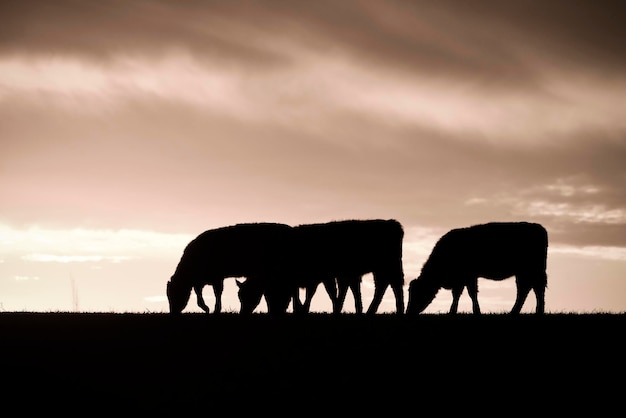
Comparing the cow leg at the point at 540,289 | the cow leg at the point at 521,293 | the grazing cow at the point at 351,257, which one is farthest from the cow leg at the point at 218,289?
the cow leg at the point at 540,289

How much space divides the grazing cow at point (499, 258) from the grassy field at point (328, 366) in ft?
20.3

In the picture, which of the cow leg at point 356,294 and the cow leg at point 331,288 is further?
the cow leg at point 331,288

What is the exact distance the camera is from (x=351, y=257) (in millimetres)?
26578

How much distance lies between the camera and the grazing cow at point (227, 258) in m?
26.1

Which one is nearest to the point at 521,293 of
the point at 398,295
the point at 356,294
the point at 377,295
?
the point at 398,295

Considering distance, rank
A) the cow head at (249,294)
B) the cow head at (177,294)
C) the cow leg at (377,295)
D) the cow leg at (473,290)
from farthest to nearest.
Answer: the cow head at (177,294), the cow leg at (473,290), the cow leg at (377,295), the cow head at (249,294)

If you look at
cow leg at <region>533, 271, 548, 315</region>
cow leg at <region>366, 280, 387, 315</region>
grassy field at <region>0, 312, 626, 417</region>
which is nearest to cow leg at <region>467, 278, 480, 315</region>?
cow leg at <region>533, 271, 548, 315</region>

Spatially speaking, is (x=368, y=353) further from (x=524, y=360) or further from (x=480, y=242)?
(x=480, y=242)

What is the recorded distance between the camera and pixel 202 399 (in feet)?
44.2

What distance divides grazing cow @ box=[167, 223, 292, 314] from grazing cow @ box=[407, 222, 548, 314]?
578 cm

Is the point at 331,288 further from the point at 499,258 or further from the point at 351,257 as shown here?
the point at 499,258

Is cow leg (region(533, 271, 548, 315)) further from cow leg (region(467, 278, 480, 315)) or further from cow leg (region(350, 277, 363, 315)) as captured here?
cow leg (region(350, 277, 363, 315))

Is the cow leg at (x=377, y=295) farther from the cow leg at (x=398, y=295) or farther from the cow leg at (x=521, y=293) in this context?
the cow leg at (x=521, y=293)

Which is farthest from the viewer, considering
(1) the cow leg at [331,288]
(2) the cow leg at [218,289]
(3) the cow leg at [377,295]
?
(1) the cow leg at [331,288]
